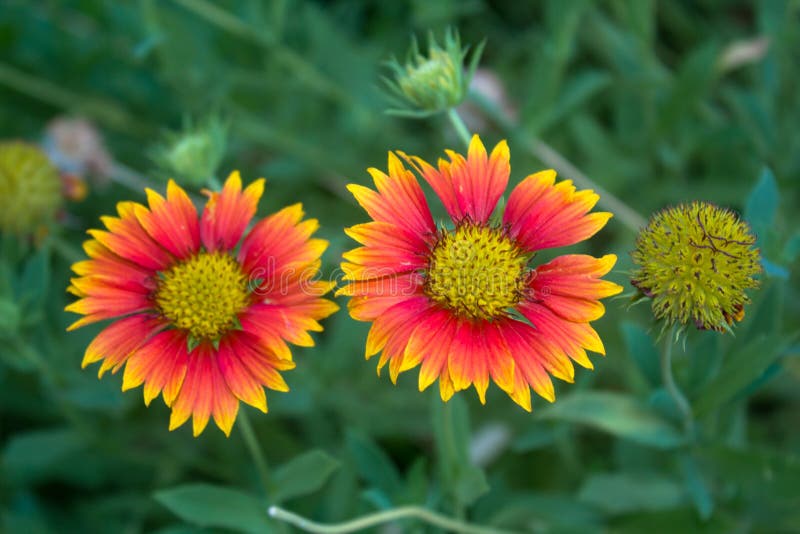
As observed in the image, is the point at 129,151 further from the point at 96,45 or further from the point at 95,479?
the point at 95,479

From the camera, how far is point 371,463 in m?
1.89

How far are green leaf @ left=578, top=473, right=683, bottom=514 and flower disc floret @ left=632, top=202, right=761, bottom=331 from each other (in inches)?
31.2

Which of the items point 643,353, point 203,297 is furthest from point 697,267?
point 203,297

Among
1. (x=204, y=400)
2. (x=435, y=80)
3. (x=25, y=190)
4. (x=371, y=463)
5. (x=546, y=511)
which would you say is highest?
(x=435, y=80)

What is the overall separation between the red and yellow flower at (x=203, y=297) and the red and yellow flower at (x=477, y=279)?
133 mm

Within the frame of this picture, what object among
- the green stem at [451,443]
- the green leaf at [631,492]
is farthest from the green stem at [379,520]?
the green leaf at [631,492]

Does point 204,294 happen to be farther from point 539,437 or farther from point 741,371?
→ point 741,371

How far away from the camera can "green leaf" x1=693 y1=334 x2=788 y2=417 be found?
1572 mm

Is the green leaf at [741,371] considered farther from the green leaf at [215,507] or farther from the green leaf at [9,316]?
the green leaf at [9,316]

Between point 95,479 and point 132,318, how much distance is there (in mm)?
1358

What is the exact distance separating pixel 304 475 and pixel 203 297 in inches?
16.5

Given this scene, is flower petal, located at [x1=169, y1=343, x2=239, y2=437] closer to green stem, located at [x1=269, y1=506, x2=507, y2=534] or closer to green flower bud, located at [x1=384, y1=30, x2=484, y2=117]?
green stem, located at [x1=269, y1=506, x2=507, y2=534]

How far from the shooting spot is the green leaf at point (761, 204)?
1687 mm

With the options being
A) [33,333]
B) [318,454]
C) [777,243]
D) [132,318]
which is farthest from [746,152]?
[33,333]
